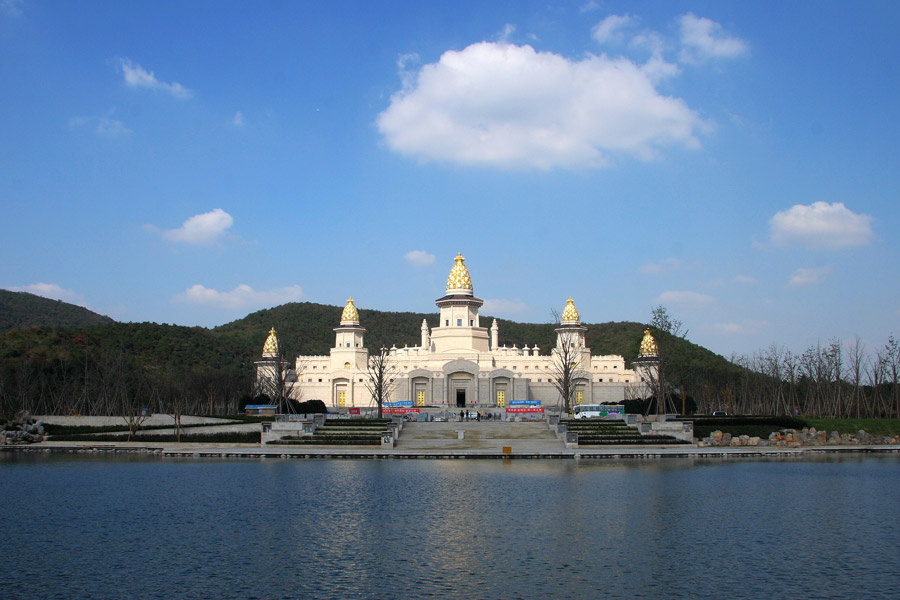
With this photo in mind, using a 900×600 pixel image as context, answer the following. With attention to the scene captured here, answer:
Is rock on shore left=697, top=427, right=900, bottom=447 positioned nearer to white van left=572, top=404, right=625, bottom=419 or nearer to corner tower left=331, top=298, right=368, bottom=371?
white van left=572, top=404, right=625, bottom=419

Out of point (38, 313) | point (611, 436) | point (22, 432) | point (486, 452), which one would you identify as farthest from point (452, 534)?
point (38, 313)

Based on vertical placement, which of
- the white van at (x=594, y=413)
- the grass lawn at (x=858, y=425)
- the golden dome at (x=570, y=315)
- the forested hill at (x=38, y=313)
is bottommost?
the grass lawn at (x=858, y=425)

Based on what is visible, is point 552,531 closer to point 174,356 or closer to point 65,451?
point 65,451

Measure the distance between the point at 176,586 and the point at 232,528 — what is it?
5.04 metres

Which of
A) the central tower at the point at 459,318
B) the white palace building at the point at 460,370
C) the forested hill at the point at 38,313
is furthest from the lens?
the forested hill at the point at 38,313

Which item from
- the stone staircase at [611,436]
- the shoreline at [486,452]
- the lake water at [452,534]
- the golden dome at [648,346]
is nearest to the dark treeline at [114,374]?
the shoreline at [486,452]

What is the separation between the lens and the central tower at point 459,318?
245 feet

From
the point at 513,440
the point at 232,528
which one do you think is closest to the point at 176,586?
the point at 232,528

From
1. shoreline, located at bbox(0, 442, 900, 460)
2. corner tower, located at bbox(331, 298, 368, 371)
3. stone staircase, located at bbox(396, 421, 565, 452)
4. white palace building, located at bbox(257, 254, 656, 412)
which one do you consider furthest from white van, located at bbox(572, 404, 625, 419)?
corner tower, located at bbox(331, 298, 368, 371)

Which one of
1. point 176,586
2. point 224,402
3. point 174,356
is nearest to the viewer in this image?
point 176,586

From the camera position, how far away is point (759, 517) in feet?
68.4

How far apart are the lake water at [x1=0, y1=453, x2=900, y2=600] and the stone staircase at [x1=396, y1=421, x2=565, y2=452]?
9793 millimetres

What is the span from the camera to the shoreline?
36688mm

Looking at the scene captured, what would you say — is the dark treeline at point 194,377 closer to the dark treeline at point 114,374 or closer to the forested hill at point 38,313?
the dark treeline at point 114,374
